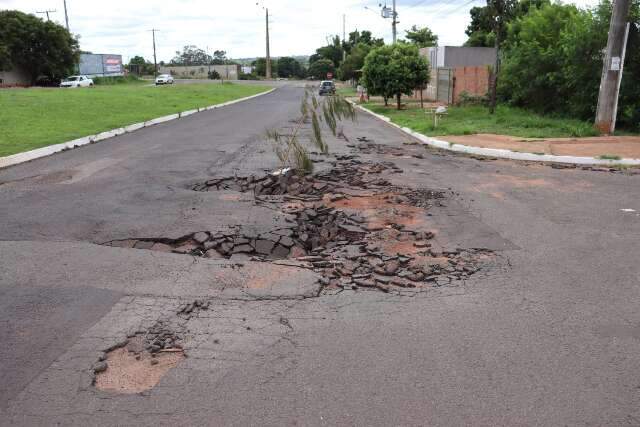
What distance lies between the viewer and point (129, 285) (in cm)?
516

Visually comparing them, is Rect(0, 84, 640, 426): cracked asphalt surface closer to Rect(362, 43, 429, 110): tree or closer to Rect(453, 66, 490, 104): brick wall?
Rect(362, 43, 429, 110): tree

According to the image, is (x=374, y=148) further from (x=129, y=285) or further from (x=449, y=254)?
(x=129, y=285)

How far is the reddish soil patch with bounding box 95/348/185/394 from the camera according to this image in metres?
3.56

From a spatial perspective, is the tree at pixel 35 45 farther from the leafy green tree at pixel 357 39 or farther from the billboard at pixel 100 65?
the leafy green tree at pixel 357 39

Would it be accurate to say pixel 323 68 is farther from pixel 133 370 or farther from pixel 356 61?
pixel 133 370

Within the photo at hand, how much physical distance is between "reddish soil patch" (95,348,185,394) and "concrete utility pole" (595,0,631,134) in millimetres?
15609

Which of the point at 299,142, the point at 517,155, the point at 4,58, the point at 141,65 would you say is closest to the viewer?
the point at 517,155

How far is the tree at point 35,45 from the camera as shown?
59.1m

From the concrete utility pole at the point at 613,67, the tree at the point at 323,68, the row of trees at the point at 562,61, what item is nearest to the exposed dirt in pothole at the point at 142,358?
the concrete utility pole at the point at 613,67

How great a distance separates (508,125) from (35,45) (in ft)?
190

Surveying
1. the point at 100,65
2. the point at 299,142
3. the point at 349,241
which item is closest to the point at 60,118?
the point at 299,142

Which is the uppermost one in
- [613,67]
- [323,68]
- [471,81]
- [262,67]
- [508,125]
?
[262,67]

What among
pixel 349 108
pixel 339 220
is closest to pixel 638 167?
pixel 339 220

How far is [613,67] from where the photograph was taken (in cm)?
1555
